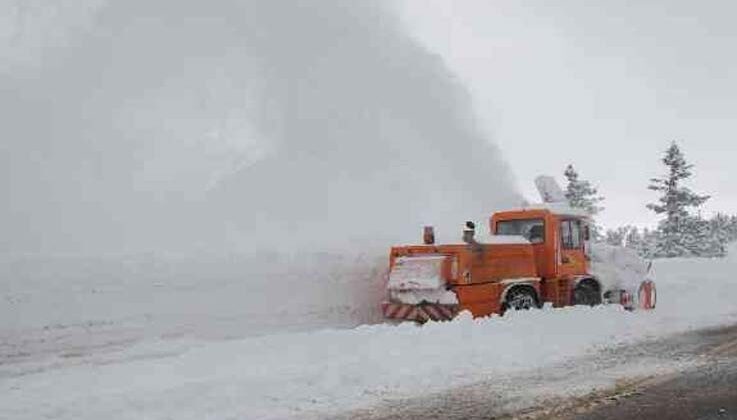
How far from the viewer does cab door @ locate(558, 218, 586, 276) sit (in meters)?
15.4

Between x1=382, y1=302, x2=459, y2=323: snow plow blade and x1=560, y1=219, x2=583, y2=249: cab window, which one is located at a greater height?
x1=560, y1=219, x2=583, y2=249: cab window

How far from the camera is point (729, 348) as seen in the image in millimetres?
10828

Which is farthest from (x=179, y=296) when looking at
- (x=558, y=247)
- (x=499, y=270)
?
(x=558, y=247)

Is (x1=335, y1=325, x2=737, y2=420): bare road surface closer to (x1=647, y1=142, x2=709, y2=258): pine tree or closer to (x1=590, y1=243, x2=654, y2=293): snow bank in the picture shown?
(x1=590, y1=243, x2=654, y2=293): snow bank

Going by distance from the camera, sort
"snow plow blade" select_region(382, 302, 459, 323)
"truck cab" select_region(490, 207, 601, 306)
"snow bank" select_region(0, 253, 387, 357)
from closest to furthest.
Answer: "snow plow blade" select_region(382, 302, 459, 323)
"snow bank" select_region(0, 253, 387, 357)
"truck cab" select_region(490, 207, 601, 306)

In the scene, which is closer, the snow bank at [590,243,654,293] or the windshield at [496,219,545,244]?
the windshield at [496,219,545,244]

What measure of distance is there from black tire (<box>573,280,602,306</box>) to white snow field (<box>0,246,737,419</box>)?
73 cm

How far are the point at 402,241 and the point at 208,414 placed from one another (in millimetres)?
15195

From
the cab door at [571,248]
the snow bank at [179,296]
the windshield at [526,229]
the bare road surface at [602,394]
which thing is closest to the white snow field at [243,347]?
the snow bank at [179,296]

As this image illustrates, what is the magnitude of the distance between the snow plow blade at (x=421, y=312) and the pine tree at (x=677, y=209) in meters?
42.3

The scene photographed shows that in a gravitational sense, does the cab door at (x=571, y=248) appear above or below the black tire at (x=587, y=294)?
above

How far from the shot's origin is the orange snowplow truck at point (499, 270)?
13.8 meters

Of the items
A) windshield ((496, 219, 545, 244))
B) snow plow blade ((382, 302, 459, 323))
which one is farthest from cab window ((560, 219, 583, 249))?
snow plow blade ((382, 302, 459, 323))

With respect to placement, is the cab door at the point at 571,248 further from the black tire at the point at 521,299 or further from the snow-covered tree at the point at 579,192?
the snow-covered tree at the point at 579,192
